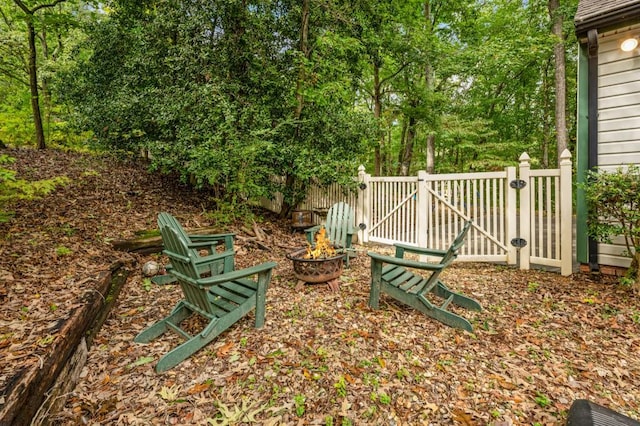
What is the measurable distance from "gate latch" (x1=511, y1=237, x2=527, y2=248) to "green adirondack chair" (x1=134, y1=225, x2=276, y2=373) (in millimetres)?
3782

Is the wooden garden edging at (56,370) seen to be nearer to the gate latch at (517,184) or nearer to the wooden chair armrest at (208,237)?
the wooden chair armrest at (208,237)

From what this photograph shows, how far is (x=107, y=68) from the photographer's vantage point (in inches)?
283

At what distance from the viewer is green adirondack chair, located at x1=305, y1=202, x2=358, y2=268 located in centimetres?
448

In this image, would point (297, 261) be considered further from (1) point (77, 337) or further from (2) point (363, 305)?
(1) point (77, 337)

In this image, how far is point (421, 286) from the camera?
3.05 m

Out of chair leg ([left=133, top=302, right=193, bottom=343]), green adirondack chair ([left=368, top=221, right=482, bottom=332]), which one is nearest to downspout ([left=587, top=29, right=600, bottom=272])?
green adirondack chair ([left=368, top=221, right=482, bottom=332])

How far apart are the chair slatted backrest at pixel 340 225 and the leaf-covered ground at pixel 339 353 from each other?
0.76 metres

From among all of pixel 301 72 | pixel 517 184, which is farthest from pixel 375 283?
pixel 301 72

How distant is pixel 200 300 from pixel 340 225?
2614 millimetres

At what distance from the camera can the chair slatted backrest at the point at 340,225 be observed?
14.9ft

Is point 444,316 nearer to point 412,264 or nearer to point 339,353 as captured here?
point 412,264

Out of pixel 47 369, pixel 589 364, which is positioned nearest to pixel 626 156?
pixel 589 364

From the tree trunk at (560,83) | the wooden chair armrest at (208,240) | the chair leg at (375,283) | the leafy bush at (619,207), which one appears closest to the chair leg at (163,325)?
the wooden chair armrest at (208,240)

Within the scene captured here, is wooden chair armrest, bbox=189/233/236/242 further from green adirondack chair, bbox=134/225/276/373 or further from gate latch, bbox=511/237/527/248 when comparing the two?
gate latch, bbox=511/237/527/248
